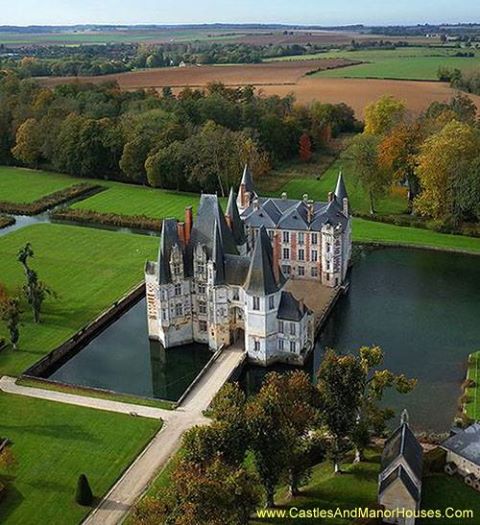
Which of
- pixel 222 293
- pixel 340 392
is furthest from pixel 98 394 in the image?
pixel 340 392

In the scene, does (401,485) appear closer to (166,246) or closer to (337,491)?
(337,491)

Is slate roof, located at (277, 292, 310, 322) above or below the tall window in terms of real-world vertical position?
below

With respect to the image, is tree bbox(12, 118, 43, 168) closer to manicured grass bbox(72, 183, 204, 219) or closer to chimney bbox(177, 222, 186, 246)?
manicured grass bbox(72, 183, 204, 219)

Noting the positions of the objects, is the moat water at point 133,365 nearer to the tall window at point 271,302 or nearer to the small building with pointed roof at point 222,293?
the small building with pointed roof at point 222,293

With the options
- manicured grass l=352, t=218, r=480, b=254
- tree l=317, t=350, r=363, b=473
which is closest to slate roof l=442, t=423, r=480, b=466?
tree l=317, t=350, r=363, b=473

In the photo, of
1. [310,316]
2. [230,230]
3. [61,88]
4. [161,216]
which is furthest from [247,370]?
[61,88]

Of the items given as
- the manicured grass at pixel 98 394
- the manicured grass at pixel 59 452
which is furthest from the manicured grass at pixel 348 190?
the manicured grass at pixel 59 452
